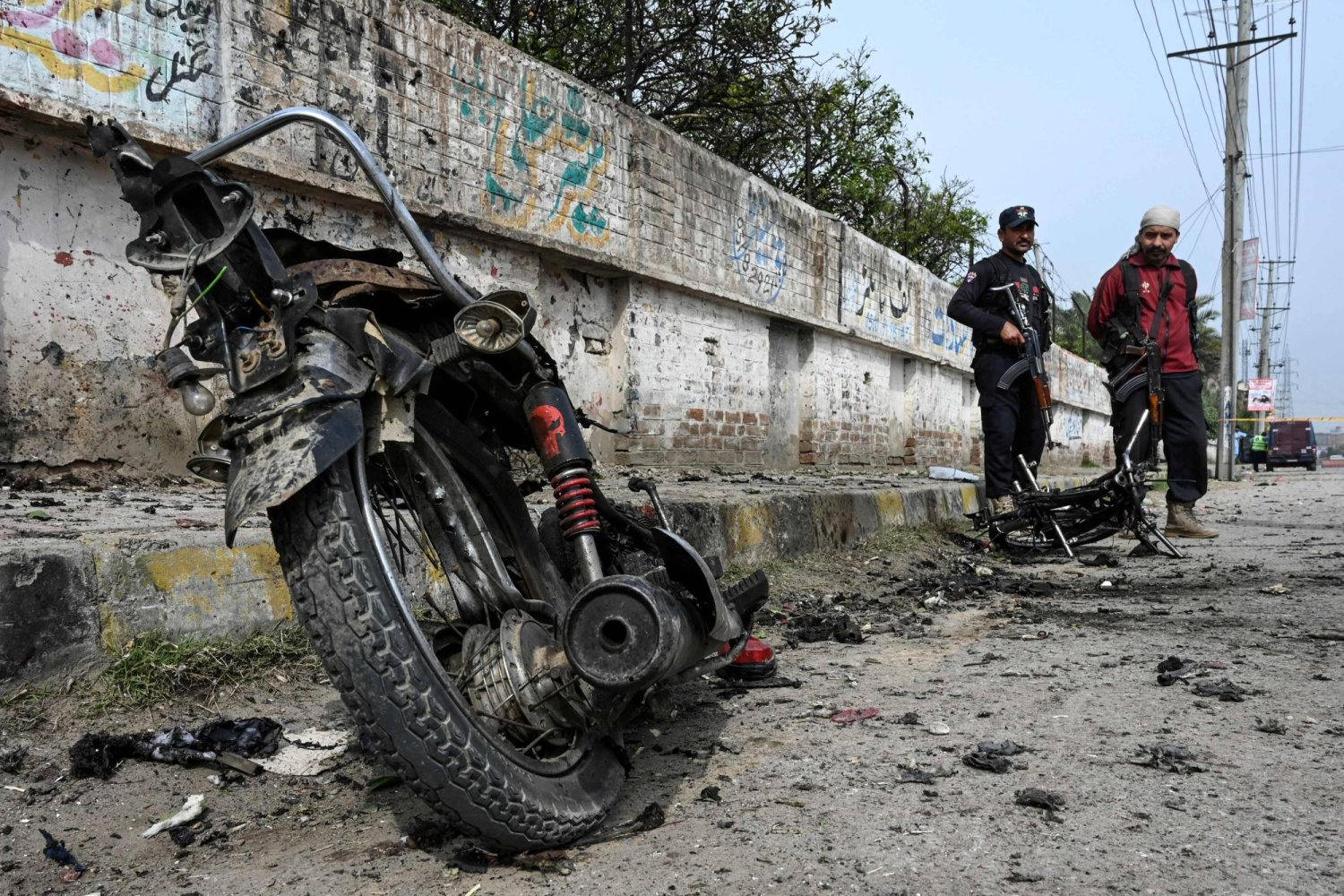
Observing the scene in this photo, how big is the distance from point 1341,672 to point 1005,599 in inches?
66.5

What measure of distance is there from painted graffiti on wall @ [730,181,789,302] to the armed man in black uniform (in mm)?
4616

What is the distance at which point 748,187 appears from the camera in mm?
10812

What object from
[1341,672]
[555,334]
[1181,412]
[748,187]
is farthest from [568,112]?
[1341,672]

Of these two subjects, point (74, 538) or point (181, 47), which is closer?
point (74, 538)

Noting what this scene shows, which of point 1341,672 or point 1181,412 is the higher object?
point 1181,412

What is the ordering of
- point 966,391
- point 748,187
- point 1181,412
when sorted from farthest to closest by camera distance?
point 966,391, point 748,187, point 1181,412

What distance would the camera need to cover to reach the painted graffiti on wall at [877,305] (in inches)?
523

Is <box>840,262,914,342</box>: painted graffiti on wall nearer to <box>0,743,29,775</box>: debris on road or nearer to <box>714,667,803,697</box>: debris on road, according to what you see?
<box>714,667,803,697</box>: debris on road

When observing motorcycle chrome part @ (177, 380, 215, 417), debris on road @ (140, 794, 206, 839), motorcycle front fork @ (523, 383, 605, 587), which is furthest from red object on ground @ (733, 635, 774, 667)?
motorcycle chrome part @ (177, 380, 215, 417)

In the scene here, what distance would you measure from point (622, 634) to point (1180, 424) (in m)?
5.71

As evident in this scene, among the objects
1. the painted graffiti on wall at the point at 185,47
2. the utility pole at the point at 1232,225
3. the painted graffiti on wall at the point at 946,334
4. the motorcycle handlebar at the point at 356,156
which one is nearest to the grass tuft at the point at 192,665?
the motorcycle handlebar at the point at 356,156

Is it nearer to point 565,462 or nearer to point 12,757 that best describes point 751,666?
point 565,462

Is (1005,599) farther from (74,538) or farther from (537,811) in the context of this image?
(74,538)

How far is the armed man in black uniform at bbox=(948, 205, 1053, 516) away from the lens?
5.93 metres
